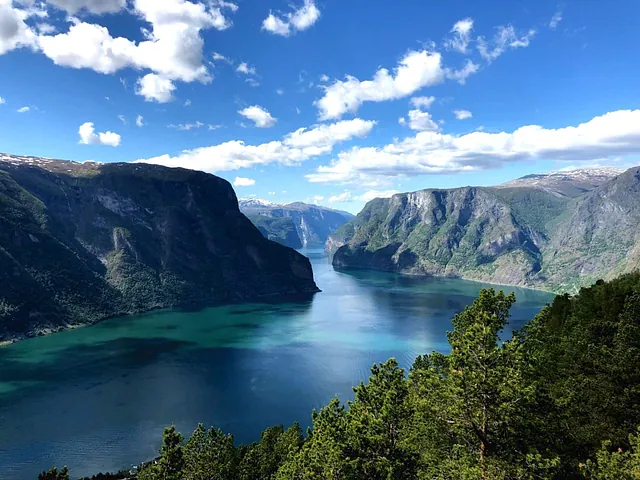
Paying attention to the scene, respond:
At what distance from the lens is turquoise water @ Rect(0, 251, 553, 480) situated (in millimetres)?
85562

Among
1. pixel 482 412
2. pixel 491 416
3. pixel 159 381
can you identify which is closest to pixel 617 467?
pixel 491 416

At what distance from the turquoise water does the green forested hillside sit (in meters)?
56.2

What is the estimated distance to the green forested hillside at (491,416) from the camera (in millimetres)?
21156

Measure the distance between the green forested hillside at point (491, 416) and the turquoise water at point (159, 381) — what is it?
2214 inches

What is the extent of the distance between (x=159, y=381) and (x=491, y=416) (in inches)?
4759

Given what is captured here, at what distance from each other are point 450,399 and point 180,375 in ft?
400

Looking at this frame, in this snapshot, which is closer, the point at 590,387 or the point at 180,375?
the point at 590,387

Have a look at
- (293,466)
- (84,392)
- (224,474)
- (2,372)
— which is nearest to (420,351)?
(84,392)

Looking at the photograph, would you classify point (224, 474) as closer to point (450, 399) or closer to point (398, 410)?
point (398, 410)

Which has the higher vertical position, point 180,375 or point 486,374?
point 486,374

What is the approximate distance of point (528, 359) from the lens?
23688 millimetres

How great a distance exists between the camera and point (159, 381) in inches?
4860

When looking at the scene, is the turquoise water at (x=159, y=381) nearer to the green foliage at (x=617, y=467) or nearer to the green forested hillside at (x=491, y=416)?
the green forested hillside at (x=491, y=416)

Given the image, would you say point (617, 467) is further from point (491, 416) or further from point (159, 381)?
point (159, 381)
